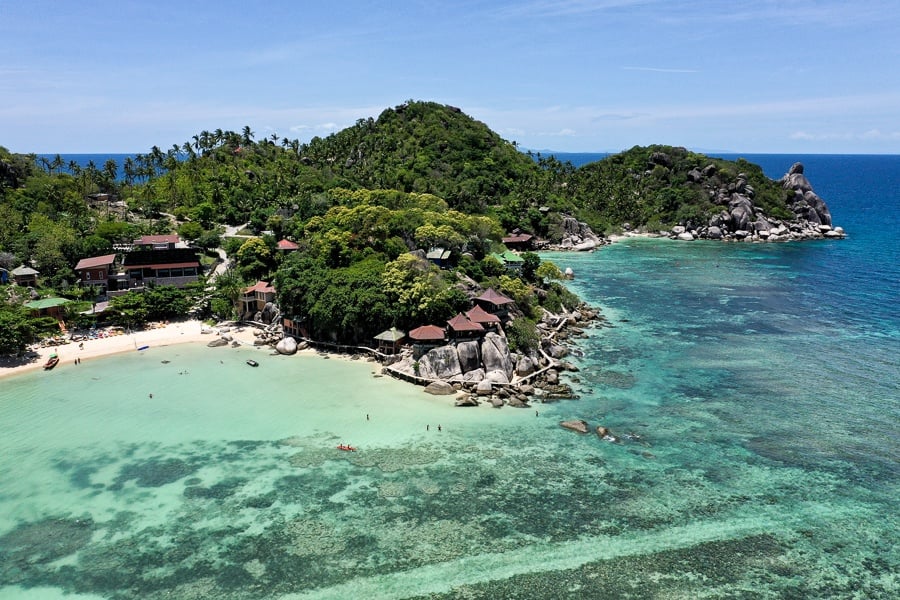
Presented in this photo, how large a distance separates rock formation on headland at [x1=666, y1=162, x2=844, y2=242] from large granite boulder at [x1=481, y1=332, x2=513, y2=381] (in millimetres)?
85205

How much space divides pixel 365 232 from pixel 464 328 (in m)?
19.4

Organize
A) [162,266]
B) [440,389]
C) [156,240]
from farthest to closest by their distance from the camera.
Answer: [156,240]
[162,266]
[440,389]

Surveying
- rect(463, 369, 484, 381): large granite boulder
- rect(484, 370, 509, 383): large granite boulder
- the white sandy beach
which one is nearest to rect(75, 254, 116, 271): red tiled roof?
the white sandy beach

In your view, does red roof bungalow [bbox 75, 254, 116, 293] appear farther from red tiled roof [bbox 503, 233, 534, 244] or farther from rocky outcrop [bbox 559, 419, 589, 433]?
red tiled roof [bbox 503, 233, 534, 244]

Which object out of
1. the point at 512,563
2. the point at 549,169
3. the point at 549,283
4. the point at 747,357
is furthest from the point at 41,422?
the point at 549,169

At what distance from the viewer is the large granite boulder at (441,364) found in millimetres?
42375

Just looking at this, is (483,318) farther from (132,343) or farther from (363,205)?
(132,343)

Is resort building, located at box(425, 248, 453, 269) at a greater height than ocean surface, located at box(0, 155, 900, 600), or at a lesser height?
greater

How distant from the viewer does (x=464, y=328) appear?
43.1m

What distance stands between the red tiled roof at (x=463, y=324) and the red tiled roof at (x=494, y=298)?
346cm

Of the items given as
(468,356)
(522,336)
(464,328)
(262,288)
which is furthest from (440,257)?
(262,288)

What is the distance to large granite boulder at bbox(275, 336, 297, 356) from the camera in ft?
161

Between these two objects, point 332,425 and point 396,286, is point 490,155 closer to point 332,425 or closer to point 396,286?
point 396,286

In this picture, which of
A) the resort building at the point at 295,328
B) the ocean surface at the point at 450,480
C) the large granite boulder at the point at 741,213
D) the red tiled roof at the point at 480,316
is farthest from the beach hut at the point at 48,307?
the large granite boulder at the point at 741,213
